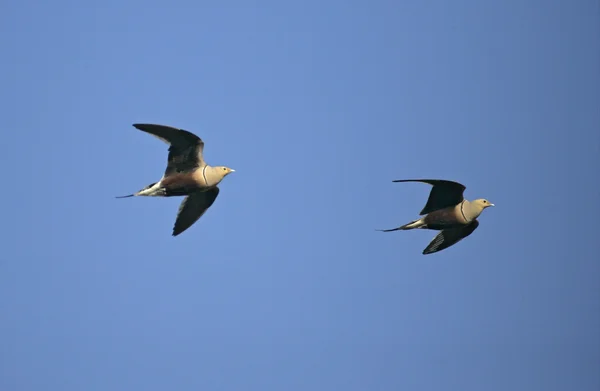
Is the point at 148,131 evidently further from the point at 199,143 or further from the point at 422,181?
the point at 422,181

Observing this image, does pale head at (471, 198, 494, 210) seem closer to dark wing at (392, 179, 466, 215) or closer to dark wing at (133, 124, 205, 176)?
dark wing at (392, 179, 466, 215)

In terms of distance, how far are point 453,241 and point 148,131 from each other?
37.0ft

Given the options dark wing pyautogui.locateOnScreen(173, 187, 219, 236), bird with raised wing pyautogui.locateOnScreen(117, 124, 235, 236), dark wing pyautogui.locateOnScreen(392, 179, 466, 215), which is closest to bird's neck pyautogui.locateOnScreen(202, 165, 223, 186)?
bird with raised wing pyautogui.locateOnScreen(117, 124, 235, 236)

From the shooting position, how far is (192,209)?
1618 inches

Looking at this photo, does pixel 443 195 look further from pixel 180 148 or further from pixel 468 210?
pixel 180 148

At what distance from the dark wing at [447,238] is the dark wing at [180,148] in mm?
8770

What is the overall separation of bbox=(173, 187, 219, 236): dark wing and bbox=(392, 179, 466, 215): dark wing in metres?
7.09

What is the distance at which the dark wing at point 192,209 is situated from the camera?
135ft

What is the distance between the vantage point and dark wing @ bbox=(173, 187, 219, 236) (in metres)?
41.0

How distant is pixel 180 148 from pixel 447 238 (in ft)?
32.7

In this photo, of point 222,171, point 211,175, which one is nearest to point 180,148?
point 211,175

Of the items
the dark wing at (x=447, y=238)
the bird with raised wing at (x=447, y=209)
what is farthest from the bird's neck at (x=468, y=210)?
the dark wing at (x=447, y=238)

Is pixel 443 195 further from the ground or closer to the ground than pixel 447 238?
further from the ground

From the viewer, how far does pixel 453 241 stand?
4191cm
